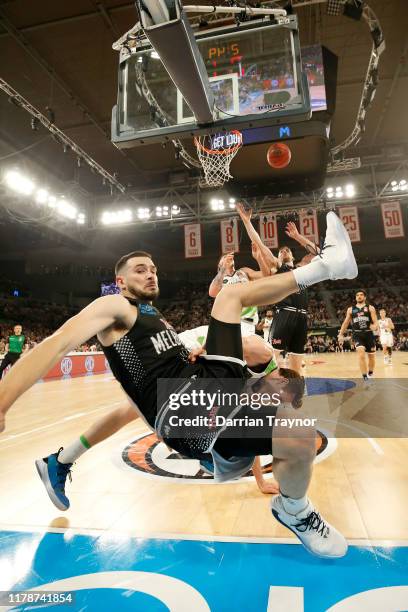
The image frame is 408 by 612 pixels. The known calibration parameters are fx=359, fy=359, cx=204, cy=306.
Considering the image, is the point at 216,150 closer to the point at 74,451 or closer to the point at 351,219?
the point at 74,451

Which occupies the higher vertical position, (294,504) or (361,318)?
(361,318)

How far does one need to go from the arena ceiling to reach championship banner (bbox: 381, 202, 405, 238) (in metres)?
2.50

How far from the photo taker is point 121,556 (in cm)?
171

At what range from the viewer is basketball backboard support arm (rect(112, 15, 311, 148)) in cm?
444

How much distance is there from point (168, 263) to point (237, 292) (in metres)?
25.4

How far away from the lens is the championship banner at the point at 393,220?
43.2 feet

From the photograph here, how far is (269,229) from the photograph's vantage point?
46.0 ft

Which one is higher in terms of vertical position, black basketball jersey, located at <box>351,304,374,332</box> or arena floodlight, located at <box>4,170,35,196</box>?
arena floodlight, located at <box>4,170,35,196</box>

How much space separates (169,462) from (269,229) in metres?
12.1

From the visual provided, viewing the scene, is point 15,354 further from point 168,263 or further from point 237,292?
point 168,263

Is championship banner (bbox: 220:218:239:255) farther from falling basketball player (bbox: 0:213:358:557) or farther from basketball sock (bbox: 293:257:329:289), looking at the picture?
falling basketball player (bbox: 0:213:358:557)

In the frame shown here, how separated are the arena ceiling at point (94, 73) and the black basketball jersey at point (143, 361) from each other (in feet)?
24.7

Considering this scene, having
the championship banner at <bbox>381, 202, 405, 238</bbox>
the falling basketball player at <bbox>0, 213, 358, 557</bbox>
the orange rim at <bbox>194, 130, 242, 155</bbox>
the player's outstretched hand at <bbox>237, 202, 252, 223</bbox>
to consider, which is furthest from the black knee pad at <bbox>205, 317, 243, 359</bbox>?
the championship banner at <bbox>381, 202, 405, 238</bbox>

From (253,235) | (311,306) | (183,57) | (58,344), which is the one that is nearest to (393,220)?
(253,235)
